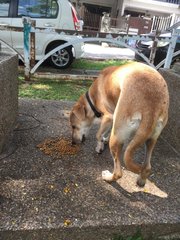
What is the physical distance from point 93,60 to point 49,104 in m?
6.05

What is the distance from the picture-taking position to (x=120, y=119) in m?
2.97

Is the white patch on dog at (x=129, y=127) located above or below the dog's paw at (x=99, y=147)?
above

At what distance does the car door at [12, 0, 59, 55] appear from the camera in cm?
850

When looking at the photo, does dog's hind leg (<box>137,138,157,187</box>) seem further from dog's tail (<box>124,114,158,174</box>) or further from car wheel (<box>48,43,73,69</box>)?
car wheel (<box>48,43,73,69</box>)

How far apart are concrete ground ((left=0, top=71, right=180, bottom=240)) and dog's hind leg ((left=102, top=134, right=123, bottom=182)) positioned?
9 centimetres

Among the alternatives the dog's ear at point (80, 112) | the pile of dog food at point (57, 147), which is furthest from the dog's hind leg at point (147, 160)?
the dog's ear at point (80, 112)

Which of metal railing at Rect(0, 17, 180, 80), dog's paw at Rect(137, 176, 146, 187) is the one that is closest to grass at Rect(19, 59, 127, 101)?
metal railing at Rect(0, 17, 180, 80)

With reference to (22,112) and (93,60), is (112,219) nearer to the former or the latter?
(22,112)

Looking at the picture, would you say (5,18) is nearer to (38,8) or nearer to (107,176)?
(38,8)

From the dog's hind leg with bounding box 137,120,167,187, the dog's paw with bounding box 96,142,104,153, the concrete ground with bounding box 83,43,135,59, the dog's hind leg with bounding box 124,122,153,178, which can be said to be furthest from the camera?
the concrete ground with bounding box 83,43,135,59

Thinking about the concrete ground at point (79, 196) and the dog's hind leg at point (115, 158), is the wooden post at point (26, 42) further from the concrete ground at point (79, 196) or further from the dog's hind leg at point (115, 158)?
the dog's hind leg at point (115, 158)

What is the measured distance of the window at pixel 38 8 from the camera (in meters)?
8.48

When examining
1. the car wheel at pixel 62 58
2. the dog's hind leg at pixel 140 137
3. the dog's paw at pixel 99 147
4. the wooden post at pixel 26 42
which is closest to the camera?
the dog's hind leg at pixel 140 137

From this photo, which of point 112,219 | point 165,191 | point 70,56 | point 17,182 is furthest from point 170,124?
point 70,56
